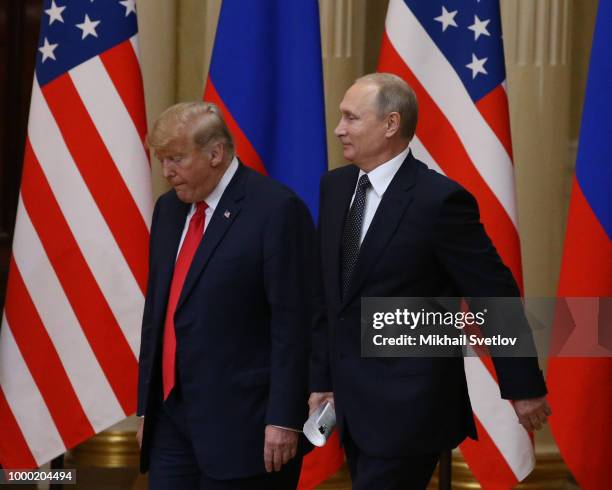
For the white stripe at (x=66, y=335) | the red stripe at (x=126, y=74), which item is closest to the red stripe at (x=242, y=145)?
the red stripe at (x=126, y=74)

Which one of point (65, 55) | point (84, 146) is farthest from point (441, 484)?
point (65, 55)

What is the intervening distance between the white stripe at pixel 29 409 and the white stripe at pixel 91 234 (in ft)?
1.26

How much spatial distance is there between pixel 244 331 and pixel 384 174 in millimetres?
550

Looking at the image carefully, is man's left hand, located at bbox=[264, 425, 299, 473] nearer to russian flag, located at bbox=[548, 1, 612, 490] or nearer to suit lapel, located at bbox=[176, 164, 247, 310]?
suit lapel, located at bbox=[176, 164, 247, 310]

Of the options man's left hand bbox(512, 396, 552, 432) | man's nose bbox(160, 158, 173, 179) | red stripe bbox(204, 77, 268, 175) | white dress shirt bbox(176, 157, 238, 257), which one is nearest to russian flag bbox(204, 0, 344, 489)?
red stripe bbox(204, 77, 268, 175)

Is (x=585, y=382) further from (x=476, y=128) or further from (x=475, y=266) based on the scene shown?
(x=475, y=266)

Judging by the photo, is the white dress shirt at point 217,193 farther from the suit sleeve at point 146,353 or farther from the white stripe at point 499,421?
the white stripe at point 499,421

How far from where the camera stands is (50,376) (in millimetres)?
4027

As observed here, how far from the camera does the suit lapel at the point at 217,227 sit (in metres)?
2.93

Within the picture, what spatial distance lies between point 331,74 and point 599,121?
1.54 metres

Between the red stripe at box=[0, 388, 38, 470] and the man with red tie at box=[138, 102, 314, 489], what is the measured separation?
1166 mm

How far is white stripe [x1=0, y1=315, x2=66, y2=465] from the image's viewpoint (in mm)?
4016

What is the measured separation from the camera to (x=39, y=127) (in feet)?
13.3

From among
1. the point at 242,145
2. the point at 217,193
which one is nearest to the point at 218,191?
the point at 217,193
